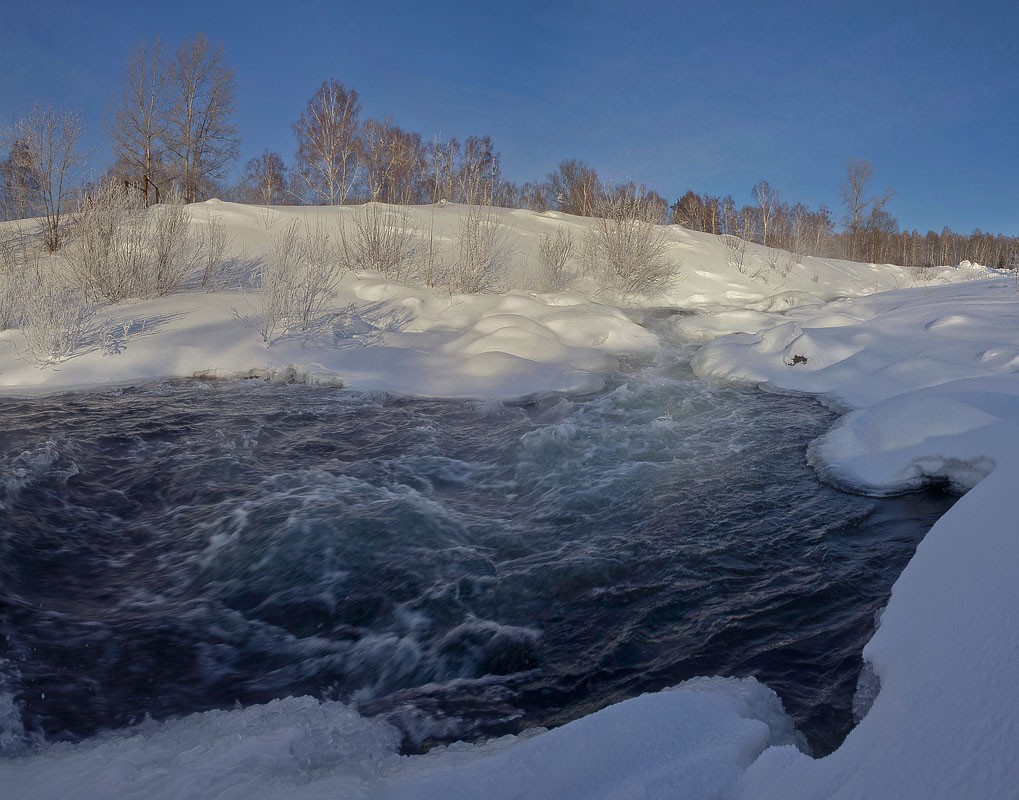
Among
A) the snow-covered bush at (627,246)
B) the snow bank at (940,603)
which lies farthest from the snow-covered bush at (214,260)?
the snow bank at (940,603)

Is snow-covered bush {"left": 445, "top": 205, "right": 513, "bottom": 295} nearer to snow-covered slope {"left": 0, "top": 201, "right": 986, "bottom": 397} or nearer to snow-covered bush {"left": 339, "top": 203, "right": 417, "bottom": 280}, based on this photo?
snow-covered slope {"left": 0, "top": 201, "right": 986, "bottom": 397}

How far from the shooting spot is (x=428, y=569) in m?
3.31

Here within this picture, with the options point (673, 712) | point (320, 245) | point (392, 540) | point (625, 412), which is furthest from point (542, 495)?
point (320, 245)

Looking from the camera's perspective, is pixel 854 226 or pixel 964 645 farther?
pixel 854 226

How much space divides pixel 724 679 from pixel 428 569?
1.69 meters

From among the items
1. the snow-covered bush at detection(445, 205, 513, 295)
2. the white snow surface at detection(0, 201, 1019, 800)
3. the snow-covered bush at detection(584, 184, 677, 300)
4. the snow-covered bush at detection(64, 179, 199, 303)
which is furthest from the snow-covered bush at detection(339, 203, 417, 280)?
the snow-covered bush at detection(584, 184, 677, 300)

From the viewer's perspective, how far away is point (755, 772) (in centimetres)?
145

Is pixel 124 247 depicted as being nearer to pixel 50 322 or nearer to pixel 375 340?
pixel 50 322

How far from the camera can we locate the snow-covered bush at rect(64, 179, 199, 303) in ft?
30.0

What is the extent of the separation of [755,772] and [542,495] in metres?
2.88

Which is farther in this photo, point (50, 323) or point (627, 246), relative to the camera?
point (627, 246)

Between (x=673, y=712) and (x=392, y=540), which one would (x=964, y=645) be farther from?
(x=392, y=540)

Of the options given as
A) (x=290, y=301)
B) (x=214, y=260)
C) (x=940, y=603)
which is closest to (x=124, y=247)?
(x=214, y=260)

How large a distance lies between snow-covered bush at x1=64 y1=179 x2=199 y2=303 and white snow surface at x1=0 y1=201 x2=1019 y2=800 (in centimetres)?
60
